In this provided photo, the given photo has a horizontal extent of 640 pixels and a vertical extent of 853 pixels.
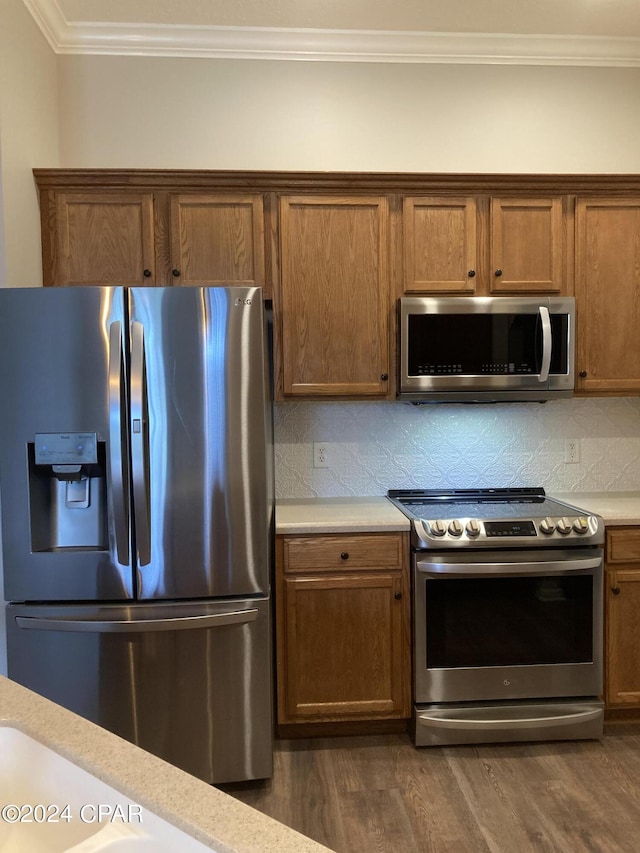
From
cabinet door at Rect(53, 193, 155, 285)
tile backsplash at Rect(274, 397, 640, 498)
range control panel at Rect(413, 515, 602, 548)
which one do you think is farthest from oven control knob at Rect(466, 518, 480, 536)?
cabinet door at Rect(53, 193, 155, 285)

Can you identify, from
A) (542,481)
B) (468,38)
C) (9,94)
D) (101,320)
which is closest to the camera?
(101,320)

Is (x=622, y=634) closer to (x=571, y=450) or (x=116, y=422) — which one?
(x=571, y=450)

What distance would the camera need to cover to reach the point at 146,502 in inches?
83.7

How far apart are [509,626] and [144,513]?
1503 millimetres

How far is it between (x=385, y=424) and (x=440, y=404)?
29cm

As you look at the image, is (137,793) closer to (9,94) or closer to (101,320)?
(101,320)

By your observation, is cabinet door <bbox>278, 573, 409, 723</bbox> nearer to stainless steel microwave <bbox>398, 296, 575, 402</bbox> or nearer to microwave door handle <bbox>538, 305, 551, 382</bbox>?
stainless steel microwave <bbox>398, 296, 575, 402</bbox>

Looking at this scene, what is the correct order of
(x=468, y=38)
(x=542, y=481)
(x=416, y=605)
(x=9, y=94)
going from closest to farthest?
(x=9, y=94)
(x=416, y=605)
(x=468, y=38)
(x=542, y=481)

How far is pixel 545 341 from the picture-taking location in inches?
104

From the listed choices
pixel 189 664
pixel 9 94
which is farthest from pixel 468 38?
pixel 189 664

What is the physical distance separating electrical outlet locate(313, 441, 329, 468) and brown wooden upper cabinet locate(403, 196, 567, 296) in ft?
2.77

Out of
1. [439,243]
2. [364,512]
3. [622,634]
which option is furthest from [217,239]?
[622,634]

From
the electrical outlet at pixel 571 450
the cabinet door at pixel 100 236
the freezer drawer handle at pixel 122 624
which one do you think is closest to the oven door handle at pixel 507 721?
the freezer drawer handle at pixel 122 624

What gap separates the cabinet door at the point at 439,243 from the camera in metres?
2.72
